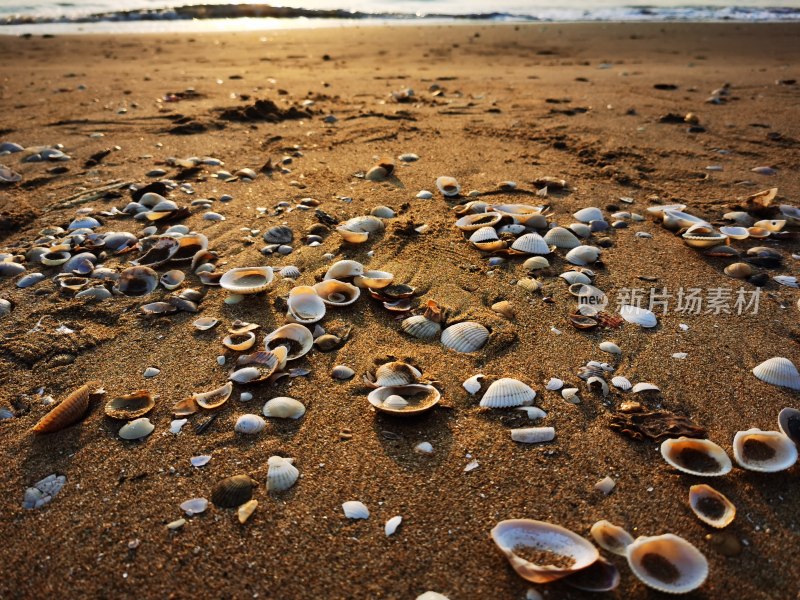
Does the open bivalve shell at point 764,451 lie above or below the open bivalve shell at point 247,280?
below

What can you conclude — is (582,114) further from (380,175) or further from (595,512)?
(595,512)

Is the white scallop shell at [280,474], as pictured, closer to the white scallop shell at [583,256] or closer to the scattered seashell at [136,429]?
the scattered seashell at [136,429]

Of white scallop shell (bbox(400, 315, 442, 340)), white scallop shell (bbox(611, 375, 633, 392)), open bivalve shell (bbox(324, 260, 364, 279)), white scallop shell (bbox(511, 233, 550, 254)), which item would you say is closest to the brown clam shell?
open bivalve shell (bbox(324, 260, 364, 279))

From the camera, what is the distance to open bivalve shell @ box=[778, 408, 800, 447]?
217cm

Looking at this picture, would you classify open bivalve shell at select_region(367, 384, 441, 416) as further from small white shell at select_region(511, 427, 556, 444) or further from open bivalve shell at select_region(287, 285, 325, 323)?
open bivalve shell at select_region(287, 285, 325, 323)

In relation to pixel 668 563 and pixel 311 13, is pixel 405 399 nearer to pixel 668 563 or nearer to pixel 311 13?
pixel 668 563

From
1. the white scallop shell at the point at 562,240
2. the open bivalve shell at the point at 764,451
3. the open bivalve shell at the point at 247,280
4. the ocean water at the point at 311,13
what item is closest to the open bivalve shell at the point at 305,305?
the open bivalve shell at the point at 247,280

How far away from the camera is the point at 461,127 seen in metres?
5.74

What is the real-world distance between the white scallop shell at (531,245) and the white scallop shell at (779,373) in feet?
4.32

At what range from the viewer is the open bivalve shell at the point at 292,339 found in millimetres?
2656

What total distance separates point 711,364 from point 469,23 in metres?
16.0

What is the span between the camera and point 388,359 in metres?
2.61

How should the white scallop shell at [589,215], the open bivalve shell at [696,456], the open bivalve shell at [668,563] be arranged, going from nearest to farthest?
the open bivalve shell at [668,563] < the open bivalve shell at [696,456] < the white scallop shell at [589,215]

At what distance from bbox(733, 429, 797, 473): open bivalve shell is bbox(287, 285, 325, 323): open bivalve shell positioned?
197cm
